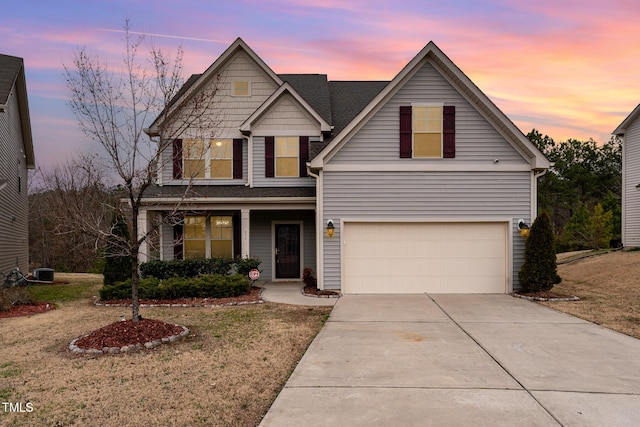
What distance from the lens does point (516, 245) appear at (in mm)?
13055

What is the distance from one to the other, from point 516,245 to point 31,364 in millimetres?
11785

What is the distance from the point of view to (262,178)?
15625mm

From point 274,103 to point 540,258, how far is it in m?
9.47

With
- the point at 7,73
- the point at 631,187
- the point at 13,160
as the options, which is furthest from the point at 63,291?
the point at 631,187

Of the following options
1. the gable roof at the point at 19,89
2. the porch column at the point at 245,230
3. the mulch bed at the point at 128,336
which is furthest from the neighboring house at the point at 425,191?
the gable roof at the point at 19,89

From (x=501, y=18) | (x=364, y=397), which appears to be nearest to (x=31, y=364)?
(x=364, y=397)

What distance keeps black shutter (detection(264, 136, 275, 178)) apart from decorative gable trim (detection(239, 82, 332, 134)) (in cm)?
71

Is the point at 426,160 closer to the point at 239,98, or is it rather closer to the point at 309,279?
the point at 309,279

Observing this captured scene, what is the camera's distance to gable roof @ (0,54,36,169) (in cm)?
1439

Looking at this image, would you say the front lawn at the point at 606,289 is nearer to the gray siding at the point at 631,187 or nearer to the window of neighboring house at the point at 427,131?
the gray siding at the point at 631,187

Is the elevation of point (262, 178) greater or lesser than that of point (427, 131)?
lesser

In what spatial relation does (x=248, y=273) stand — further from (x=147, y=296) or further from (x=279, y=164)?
(x=279, y=164)

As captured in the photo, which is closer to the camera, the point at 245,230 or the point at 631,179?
the point at 245,230

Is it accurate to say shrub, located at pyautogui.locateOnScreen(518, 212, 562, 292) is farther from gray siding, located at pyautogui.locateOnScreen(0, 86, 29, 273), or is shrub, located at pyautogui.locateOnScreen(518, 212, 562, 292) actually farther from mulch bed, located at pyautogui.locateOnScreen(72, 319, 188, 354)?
gray siding, located at pyautogui.locateOnScreen(0, 86, 29, 273)
